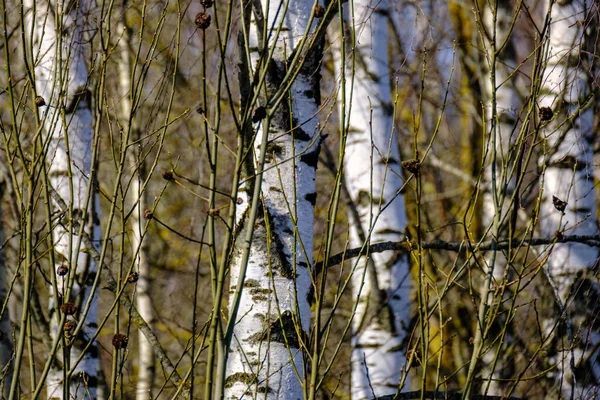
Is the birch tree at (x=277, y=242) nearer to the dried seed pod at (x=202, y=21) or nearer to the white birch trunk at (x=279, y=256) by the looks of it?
the white birch trunk at (x=279, y=256)

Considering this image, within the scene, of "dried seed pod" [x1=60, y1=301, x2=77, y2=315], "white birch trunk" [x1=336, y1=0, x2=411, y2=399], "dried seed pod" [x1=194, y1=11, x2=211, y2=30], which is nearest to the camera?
"dried seed pod" [x1=194, y1=11, x2=211, y2=30]

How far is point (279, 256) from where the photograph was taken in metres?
2.26

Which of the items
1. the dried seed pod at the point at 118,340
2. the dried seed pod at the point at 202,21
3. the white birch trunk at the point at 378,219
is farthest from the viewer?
the white birch trunk at the point at 378,219

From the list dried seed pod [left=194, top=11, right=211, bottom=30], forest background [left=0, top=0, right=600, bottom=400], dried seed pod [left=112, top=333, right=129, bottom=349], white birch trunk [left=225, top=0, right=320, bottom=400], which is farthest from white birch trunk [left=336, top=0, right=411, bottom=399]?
dried seed pod [left=194, top=11, right=211, bottom=30]

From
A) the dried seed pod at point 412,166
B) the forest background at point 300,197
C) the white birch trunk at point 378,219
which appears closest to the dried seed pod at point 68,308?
the forest background at point 300,197

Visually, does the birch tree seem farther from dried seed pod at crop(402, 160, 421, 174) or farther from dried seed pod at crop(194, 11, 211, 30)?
dried seed pod at crop(194, 11, 211, 30)

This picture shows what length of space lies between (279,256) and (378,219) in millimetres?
1531

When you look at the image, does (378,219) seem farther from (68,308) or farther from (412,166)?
(68,308)

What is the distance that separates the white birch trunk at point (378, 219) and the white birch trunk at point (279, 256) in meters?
1.29

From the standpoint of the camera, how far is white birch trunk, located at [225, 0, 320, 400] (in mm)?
2201

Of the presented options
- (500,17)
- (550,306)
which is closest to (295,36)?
(550,306)

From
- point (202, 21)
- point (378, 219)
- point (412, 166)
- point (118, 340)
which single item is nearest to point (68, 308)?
point (118, 340)

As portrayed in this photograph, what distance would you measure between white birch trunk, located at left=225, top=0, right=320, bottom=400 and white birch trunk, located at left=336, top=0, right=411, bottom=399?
1.29 m

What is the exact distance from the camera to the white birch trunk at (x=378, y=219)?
144 inches
